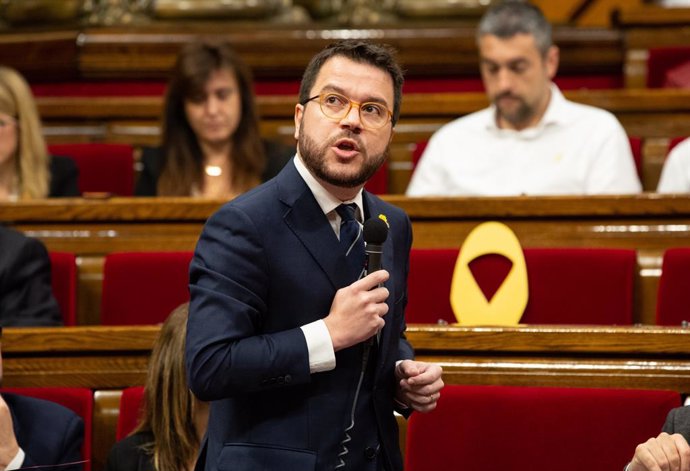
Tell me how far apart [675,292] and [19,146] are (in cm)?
64

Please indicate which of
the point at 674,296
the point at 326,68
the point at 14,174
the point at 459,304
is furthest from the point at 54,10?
the point at 326,68

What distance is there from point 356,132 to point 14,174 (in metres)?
0.71

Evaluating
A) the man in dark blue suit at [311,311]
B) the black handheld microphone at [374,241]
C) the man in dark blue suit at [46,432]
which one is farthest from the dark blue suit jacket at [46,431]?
the black handheld microphone at [374,241]

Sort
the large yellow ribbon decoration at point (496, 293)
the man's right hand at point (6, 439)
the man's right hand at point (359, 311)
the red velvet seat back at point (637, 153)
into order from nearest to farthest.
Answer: the man's right hand at point (359, 311) < the man's right hand at point (6, 439) < the large yellow ribbon decoration at point (496, 293) < the red velvet seat back at point (637, 153)

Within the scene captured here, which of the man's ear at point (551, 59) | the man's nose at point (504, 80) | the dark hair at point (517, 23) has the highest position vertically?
the dark hair at point (517, 23)

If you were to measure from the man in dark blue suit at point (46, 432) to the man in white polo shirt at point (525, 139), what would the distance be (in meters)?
Answer: 0.57

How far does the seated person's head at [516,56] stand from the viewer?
3.87 ft

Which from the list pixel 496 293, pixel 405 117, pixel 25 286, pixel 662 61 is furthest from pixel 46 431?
pixel 662 61

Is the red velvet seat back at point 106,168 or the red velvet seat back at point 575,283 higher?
the red velvet seat back at point 106,168

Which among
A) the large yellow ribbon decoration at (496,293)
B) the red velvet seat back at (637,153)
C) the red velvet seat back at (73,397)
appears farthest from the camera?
the red velvet seat back at (637,153)

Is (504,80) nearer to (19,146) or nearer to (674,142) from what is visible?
(674,142)

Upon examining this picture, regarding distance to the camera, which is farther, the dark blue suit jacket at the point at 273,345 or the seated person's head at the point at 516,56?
the seated person's head at the point at 516,56

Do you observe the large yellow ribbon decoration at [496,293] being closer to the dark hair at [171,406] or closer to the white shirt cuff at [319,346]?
the dark hair at [171,406]

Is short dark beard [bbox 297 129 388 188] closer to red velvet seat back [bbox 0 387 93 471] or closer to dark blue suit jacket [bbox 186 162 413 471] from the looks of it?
dark blue suit jacket [bbox 186 162 413 471]
